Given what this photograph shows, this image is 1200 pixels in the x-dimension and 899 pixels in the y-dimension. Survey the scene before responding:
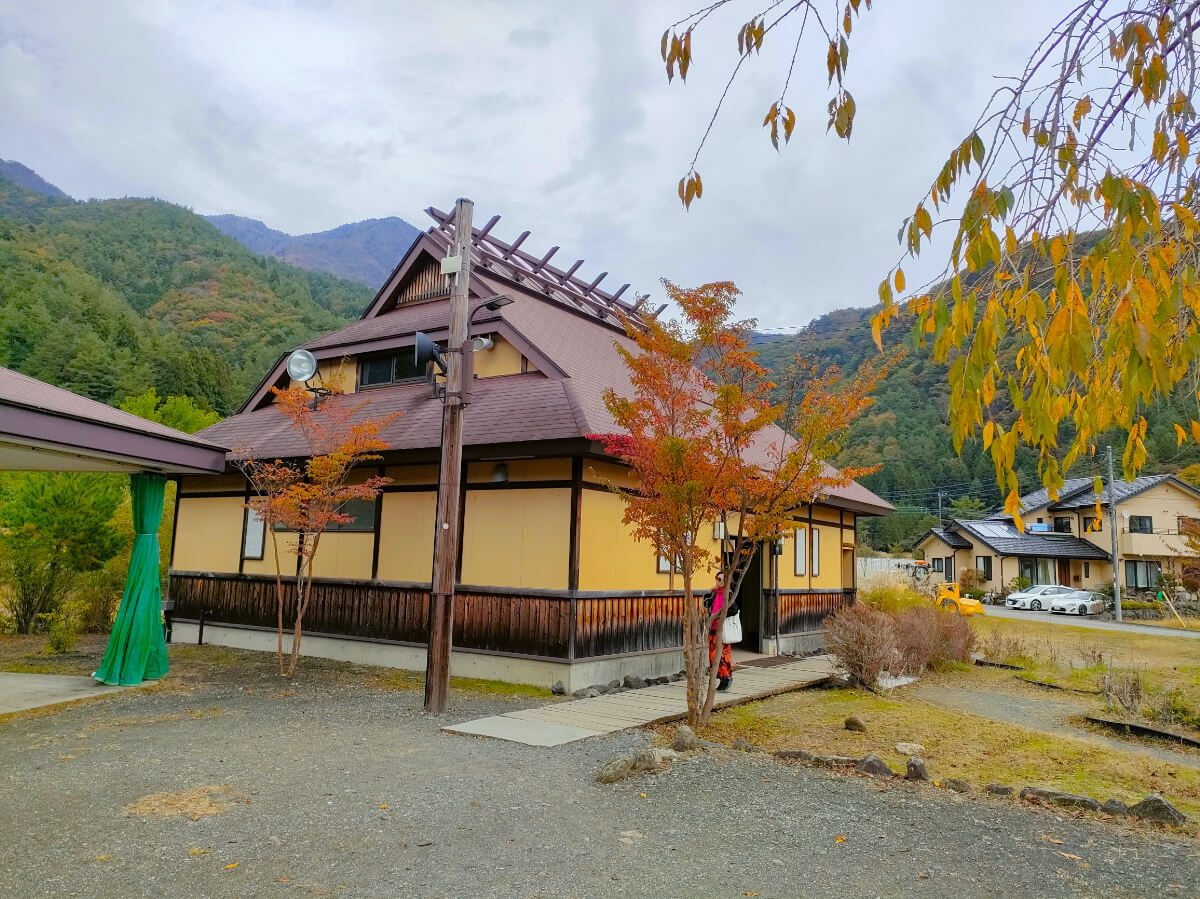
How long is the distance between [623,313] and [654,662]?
29.9ft

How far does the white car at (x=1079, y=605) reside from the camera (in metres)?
34.9

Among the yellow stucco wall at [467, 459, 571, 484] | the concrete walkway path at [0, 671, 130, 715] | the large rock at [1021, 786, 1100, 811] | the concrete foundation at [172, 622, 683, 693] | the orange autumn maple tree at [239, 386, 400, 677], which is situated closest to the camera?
the large rock at [1021, 786, 1100, 811]

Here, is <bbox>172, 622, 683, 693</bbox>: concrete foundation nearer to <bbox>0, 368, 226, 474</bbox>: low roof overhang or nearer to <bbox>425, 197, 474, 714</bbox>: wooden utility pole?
<bbox>425, 197, 474, 714</bbox>: wooden utility pole

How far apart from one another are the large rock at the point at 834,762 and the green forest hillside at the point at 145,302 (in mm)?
46311

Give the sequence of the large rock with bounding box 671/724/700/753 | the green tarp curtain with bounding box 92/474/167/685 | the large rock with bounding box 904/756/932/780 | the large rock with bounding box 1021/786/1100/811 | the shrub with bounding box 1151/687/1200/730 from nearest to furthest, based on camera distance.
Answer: the large rock with bounding box 1021/786/1100/811 → the large rock with bounding box 904/756/932/780 → the large rock with bounding box 671/724/700/753 → the shrub with bounding box 1151/687/1200/730 → the green tarp curtain with bounding box 92/474/167/685

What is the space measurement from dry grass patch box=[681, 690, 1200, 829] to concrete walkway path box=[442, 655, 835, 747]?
0.39 m

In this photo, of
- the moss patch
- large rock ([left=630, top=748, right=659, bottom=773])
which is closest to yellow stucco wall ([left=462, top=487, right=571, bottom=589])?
the moss patch

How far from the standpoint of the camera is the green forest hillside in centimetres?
4609

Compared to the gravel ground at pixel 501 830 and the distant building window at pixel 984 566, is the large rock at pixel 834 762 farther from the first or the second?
the distant building window at pixel 984 566

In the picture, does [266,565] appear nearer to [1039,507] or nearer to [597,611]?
[597,611]

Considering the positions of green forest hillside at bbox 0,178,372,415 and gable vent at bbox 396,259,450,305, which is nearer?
gable vent at bbox 396,259,450,305

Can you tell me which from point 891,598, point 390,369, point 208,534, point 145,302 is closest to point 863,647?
point 891,598

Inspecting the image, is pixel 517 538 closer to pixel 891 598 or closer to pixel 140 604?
pixel 140 604

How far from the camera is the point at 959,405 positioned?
2.56 meters
